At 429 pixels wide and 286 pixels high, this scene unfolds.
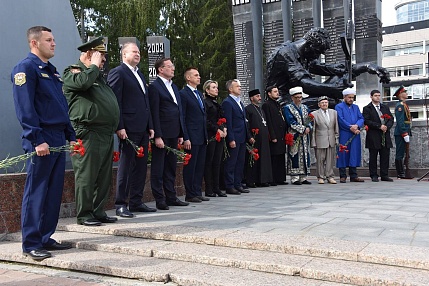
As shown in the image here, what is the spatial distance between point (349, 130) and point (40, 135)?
6369 millimetres

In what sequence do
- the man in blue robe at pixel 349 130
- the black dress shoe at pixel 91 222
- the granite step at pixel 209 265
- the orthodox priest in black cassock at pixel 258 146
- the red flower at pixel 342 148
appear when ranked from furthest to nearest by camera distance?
the man in blue robe at pixel 349 130 < the red flower at pixel 342 148 < the orthodox priest in black cassock at pixel 258 146 < the black dress shoe at pixel 91 222 < the granite step at pixel 209 265

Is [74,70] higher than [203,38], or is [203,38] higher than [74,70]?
[203,38]

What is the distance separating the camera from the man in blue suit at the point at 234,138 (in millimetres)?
7457

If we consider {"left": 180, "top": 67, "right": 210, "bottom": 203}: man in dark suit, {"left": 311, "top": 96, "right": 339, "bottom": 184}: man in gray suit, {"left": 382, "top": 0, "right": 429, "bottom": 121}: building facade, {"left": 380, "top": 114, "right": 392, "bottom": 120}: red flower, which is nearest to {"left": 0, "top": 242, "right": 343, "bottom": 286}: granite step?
{"left": 180, "top": 67, "right": 210, "bottom": 203}: man in dark suit

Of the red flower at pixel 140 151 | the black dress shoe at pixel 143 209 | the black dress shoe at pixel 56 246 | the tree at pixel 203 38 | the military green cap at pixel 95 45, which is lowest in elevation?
the black dress shoe at pixel 56 246

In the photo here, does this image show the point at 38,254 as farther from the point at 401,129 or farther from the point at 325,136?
the point at 401,129

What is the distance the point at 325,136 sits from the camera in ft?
28.4

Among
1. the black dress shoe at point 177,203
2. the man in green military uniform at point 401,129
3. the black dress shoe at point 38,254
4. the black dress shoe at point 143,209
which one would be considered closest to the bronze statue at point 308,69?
the man in green military uniform at point 401,129

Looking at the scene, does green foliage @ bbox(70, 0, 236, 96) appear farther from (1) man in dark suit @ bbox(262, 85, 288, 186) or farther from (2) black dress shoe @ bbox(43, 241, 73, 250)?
(2) black dress shoe @ bbox(43, 241, 73, 250)

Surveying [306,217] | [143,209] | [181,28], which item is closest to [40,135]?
[143,209]

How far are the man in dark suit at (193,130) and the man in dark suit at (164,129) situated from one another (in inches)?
16.9

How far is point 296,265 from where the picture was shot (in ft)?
→ 11.0

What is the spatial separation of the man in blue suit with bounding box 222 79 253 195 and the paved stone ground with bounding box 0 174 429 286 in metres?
0.37

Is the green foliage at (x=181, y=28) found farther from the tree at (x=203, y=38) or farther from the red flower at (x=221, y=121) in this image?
the red flower at (x=221, y=121)
